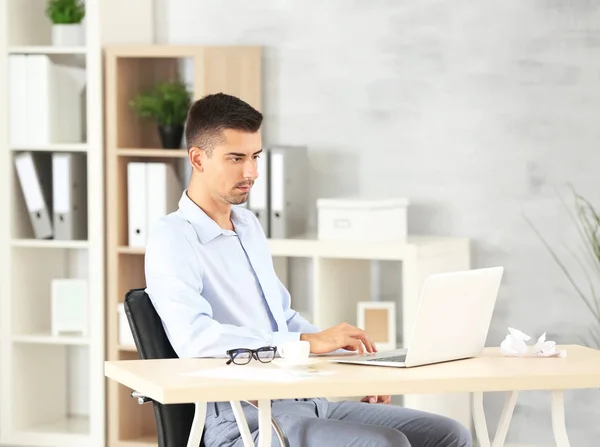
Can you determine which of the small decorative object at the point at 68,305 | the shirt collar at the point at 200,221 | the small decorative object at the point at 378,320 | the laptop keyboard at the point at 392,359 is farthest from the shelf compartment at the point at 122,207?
the laptop keyboard at the point at 392,359

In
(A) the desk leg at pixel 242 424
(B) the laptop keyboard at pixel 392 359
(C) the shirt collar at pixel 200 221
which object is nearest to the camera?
(A) the desk leg at pixel 242 424

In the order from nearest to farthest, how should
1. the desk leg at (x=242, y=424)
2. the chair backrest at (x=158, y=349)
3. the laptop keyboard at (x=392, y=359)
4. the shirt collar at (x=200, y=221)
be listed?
the desk leg at (x=242, y=424)
the laptop keyboard at (x=392, y=359)
the chair backrest at (x=158, y=349)
the shirt collar at (x=200, y=221)

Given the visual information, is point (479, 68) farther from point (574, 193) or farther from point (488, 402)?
point (488, 402)

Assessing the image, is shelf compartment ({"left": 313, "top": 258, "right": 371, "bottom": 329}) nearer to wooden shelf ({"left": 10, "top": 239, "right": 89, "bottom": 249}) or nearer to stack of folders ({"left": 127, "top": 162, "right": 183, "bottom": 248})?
stack of folders ({"left": 127, "top": 162, "right": 183, "bottom": 248})

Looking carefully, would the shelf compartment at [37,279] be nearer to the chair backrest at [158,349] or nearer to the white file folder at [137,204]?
the white file folder at [137,204]

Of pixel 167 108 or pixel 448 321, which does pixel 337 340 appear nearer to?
pixel 448 321

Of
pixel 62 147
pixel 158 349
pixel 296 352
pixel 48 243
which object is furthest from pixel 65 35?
pixel 296 352

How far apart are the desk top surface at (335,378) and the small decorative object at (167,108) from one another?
2.16 metres

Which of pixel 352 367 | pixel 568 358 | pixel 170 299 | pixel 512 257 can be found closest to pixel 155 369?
pixel 170 299

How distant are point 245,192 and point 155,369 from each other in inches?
24.1

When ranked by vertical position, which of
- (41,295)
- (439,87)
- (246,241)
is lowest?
(41,295)

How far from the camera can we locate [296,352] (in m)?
2.46

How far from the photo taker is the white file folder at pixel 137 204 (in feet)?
15.0

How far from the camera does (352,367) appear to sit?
2.52 metres
